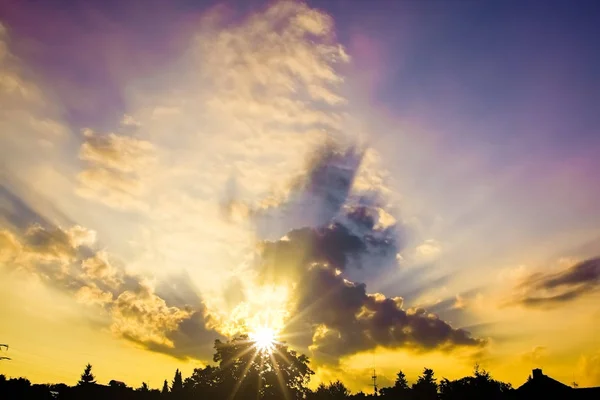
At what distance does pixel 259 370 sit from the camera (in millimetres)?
73312

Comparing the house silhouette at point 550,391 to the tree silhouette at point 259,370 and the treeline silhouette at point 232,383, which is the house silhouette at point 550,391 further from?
the tree silhouette at point 259,370

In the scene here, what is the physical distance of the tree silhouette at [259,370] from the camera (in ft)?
230

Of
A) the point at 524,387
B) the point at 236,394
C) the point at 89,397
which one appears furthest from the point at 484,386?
the point at 89,397

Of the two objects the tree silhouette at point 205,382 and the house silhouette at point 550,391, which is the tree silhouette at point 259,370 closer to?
the tree silhouette at point 205,382

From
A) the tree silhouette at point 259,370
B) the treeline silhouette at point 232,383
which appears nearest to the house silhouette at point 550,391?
the treeline silhouette at point 232,383

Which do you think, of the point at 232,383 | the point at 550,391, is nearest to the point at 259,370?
the point at 232,383

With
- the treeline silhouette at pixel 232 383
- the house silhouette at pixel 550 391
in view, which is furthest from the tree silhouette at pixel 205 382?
the house silhouette at pixel 550 391

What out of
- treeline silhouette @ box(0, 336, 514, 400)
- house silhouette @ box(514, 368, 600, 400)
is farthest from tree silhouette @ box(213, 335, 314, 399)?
house silhouette @ box(514, 368, 600, 400)

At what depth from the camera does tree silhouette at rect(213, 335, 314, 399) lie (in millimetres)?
70062

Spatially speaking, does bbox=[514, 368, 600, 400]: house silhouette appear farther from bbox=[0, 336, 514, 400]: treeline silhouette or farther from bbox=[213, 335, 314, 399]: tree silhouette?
bbox=[213, 335, 314, 399]: tree silhouette

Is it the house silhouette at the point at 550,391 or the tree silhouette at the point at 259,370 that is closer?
the house silhouette at the point at 550,391

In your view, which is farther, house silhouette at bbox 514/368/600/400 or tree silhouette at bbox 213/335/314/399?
tree silhouette at bbox 213/335/314/399

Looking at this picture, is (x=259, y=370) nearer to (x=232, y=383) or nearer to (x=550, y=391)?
(x=232, y=383)

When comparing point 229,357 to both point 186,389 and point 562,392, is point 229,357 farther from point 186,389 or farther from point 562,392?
point 562,392
